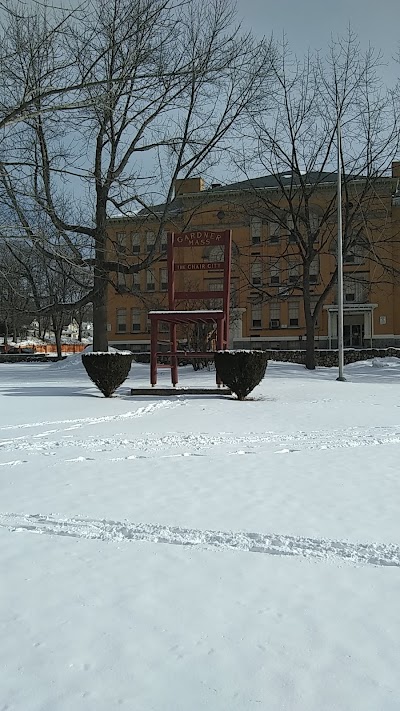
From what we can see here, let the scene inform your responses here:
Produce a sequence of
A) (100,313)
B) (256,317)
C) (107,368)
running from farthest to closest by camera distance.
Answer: (256,317) → (100,313) → (107,368)

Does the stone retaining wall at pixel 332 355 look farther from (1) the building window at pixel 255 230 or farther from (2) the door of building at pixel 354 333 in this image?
(1) the building window at pixel 255 230

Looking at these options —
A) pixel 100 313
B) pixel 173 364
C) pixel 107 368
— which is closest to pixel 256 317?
pixel 100 313

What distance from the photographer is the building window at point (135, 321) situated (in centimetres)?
5450

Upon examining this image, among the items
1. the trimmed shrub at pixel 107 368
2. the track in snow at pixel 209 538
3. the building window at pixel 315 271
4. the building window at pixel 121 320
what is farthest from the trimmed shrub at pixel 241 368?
the building window at pixel 121 320

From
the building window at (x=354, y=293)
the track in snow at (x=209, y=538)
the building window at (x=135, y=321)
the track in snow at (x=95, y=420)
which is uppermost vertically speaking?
the building window at (x=354, y=293)

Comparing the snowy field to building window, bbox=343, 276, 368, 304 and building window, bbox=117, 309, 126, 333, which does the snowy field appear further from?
building window, bbox=117, 309, 126, 333

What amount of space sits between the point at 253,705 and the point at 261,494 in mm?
2843

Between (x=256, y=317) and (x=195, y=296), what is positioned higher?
(x=256, y=317)

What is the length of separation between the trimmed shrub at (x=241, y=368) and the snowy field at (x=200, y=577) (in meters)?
5.61

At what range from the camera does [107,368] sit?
13.8m

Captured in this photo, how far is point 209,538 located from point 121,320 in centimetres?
5191

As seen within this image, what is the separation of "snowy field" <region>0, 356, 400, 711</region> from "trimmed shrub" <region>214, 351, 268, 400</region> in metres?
5.61

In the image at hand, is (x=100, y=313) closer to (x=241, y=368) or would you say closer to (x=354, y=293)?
(x=241, y=368)

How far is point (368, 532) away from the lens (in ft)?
12.9
